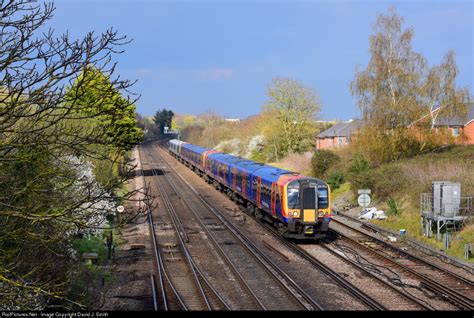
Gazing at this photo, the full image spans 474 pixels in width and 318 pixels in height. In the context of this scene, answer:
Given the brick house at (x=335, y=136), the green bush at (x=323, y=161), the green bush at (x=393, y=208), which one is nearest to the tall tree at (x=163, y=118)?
the brick house at (x=335, y=136)

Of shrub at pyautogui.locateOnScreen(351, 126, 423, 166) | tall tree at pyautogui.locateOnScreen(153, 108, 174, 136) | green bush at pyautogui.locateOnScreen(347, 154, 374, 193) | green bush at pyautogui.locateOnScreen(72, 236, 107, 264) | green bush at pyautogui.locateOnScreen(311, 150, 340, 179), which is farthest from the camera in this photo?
tall tree at pyautogui.locateOnScreen(153, 108, 174, 136)

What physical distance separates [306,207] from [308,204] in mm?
135

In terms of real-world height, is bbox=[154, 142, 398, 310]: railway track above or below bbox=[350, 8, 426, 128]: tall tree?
below

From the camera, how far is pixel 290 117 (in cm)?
5753

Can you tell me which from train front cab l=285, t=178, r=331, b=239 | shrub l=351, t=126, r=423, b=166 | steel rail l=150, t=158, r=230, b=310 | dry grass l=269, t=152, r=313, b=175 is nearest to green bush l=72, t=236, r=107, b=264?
steel rail l=150, t=158, r=230, b=310

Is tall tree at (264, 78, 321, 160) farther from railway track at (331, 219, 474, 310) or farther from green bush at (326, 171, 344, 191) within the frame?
railway track at (331, 219, 474, 310)

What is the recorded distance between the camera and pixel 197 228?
2386 cm

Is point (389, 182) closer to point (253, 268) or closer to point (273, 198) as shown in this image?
point (273, 198)

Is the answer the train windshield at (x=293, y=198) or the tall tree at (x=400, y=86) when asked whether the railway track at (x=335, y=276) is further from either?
the tall tree at (x=400, y=86)

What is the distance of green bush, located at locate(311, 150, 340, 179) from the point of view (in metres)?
39.6

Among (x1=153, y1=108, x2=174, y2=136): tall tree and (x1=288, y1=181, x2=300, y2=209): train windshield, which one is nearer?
(x1=288, y1=181, x2=300, y2=209): train windshield

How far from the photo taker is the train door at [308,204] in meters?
19.7

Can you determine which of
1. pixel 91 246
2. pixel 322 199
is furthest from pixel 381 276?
pixel 91 246

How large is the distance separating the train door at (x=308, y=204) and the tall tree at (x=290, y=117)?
3770cm
